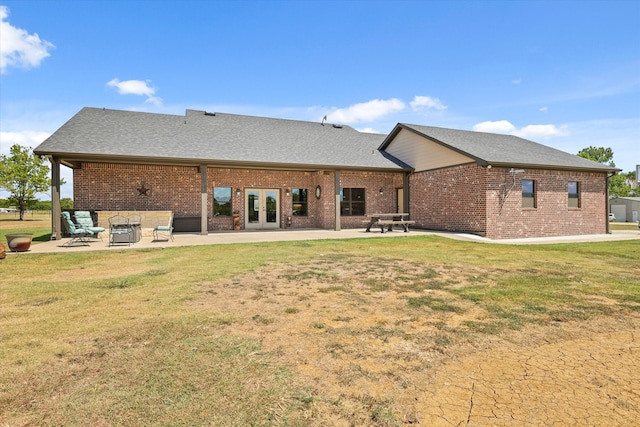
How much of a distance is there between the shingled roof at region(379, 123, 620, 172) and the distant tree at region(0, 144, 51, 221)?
30.8 metres

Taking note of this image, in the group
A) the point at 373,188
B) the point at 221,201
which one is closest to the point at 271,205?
the point at 221,201

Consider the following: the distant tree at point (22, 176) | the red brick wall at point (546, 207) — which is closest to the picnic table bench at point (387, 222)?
the red brick wall at point (546, 207)

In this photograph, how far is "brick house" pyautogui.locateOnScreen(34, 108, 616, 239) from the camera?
13.3m

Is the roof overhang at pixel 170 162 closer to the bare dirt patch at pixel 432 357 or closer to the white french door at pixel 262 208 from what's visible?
the white french door at pixel 262 208

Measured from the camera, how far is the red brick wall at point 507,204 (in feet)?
42.7

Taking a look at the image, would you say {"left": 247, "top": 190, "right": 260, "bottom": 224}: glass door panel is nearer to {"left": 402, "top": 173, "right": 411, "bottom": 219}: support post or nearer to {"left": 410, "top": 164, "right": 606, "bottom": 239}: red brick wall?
{"left": 402, "top": 173, "right": 411, "bottom": 219}: support post

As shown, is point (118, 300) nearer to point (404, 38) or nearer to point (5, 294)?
point (5, 294)

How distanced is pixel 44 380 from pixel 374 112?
34.6 meters

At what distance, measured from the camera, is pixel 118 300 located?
460 centimetres

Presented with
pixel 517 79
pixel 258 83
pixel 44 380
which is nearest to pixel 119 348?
pixel 44 380

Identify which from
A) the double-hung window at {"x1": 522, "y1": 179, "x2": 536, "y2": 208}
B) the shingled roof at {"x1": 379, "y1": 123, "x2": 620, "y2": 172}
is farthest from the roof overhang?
the double-hung window at {"x1": 522, "y1": 179, "x2": 536, "y2": 208}

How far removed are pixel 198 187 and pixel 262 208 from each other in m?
3.53

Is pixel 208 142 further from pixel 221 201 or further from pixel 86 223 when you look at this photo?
pixel 86 223

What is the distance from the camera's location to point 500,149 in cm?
1543
